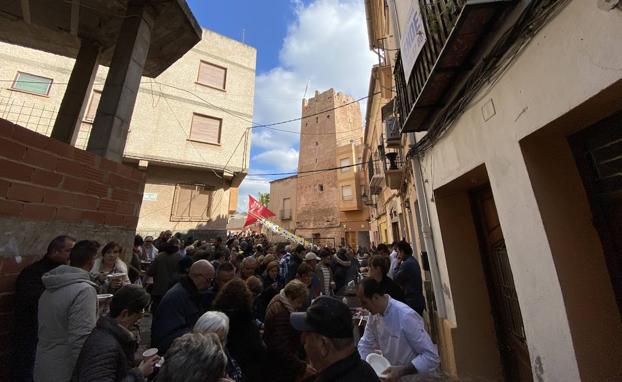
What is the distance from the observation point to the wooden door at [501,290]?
3.37 metres

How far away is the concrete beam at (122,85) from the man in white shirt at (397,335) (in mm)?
3458

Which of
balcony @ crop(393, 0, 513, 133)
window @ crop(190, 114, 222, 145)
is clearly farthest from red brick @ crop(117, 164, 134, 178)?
window @ crop(190, 114, 222, 145)

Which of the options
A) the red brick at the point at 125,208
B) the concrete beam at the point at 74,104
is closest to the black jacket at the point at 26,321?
the red brick at the point at 125,208

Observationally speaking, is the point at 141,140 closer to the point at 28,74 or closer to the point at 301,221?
the point at 28,74

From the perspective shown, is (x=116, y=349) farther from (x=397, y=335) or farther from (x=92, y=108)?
(x=92, y=108)

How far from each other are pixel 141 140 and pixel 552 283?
13591 millimetres

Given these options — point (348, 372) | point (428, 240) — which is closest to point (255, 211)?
point (428, 240)

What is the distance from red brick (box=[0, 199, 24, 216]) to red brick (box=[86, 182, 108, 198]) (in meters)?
0.60

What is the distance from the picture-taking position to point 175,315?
2553 millimetres

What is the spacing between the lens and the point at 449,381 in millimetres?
2281

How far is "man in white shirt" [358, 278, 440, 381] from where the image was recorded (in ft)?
7.15

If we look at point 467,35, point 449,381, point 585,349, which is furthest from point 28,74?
point 585,349

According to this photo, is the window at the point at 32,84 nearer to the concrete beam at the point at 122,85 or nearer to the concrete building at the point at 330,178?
the concrete beam at the point at 122,85

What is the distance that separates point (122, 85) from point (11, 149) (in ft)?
5.71
